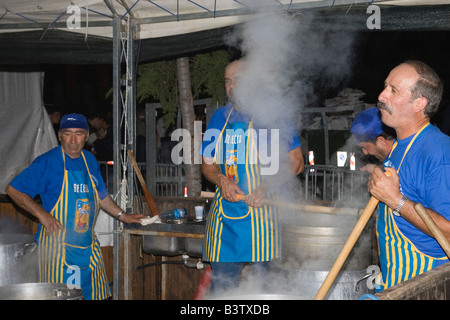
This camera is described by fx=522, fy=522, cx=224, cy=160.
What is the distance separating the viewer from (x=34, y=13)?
4.94 meters

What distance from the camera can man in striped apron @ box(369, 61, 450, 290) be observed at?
7.50 feet

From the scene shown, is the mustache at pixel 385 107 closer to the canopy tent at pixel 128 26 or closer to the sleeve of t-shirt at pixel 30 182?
the canopy tent at pixel 128 26

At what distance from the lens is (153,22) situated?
4.94 m

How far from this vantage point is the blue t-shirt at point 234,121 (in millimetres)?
3650

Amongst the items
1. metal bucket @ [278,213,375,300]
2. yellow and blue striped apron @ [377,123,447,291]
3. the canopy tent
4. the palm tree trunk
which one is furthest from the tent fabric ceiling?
the palm tree trunk

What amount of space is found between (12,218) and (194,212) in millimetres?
2589

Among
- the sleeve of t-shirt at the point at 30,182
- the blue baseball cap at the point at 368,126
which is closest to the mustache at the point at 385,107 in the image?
the blue baseball cap at the point at 368,126

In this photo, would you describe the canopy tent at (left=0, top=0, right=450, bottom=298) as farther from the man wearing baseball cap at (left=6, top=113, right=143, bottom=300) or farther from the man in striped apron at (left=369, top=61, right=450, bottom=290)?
the man in striped apron at (left=369, top=61, right=450, bottom=290)

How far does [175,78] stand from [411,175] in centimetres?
565

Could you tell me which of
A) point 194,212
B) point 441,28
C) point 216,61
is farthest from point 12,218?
point 441,28

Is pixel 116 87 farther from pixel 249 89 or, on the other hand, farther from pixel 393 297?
pixel 393 297

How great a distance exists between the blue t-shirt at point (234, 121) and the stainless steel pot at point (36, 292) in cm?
139

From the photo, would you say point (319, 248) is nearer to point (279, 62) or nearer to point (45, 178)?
point (279, 62)

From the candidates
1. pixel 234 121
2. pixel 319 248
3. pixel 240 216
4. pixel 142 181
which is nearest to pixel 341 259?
pixel 319 248
